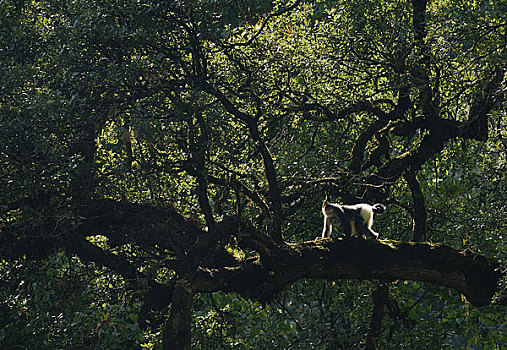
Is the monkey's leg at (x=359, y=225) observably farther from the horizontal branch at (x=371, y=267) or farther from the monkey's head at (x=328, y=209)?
the horizontal branch at (x=371, y=267)

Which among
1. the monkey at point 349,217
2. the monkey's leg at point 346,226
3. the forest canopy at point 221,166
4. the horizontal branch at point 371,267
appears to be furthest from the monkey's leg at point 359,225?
the horizontal branch at point 371,267

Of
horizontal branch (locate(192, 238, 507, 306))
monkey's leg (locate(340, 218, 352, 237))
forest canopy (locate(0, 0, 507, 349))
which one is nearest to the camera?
horizontal branch (locate(192, 238, 507, 306))

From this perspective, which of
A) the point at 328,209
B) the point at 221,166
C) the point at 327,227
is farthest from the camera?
the point at 221,166

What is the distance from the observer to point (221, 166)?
1034 centimetres

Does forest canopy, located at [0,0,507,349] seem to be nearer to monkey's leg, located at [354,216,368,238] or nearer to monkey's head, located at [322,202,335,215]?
monkey's leg, located at [354,216,368,238]

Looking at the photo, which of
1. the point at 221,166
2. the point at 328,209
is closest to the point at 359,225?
the point at 328,209

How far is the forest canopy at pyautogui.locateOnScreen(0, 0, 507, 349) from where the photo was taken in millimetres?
8109

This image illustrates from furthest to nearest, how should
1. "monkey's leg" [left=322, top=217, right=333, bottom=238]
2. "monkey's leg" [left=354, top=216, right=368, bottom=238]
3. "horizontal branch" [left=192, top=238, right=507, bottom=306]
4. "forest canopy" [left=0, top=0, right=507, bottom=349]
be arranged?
"monkey's leg" [left=322, top=217, right=333, bottom=238]
"monkey's leg" [left=354, top=216, right=368, bottom=238]
"forest canopy" [left=0, top=0, right=507, bottom=349]
"horizontal branch" [left=192, top=238, right=507, bottom=306]

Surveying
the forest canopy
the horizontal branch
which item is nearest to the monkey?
the forest canopy

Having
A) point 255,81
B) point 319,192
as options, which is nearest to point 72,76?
point 255,81

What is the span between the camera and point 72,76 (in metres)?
8.72

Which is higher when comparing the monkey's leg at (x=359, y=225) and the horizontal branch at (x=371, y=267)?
the monkey's leg at (x=359, y=225)

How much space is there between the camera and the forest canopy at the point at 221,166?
8.11m

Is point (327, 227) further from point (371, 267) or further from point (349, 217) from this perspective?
point (371, 267)
